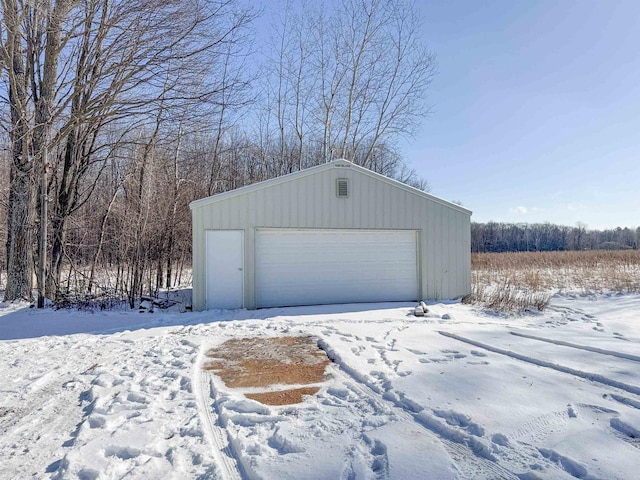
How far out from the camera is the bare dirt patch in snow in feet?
11.9

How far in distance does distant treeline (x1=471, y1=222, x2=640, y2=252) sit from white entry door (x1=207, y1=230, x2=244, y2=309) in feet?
147

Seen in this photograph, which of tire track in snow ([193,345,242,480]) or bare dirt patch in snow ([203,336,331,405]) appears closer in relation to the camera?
tire track in snow ([193,345,242,480])

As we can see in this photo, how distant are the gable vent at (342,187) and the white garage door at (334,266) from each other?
89 centimetres

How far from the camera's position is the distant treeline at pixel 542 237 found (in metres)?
50.6

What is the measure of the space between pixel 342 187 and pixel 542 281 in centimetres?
902

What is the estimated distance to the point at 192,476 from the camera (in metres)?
2.19

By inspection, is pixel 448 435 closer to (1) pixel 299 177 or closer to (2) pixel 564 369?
(2) pixel 564 369

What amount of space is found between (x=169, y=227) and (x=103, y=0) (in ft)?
19.6

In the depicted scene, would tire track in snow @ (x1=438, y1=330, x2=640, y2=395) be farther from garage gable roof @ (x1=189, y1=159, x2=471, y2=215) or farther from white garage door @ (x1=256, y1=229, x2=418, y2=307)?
garage gable roof @ (x1=189, y1=159, x2=471, y2=215)

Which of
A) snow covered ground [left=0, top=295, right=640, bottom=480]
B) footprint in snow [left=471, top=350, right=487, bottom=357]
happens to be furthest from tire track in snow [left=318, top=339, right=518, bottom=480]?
footprint in snow [left=471, top=350, right=487, bottom=357]

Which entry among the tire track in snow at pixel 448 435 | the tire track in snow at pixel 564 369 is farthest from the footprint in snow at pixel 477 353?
the tire track in snow at pixel 448 435

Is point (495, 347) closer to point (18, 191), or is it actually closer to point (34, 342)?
point (34, 342)

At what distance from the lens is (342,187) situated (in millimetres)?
Answer: 9164

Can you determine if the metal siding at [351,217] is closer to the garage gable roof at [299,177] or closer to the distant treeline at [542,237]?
the garage gable roof at [299,177]
